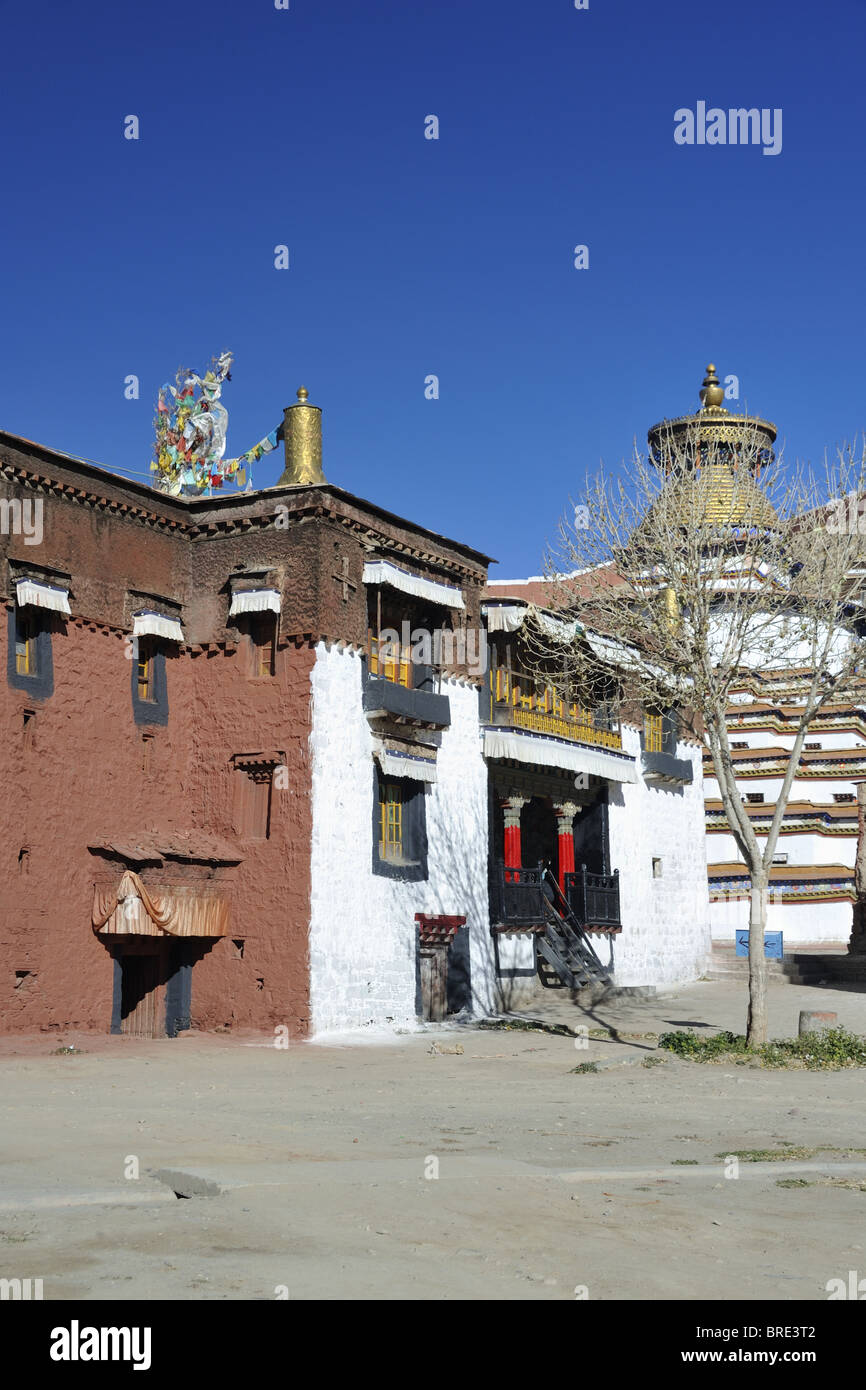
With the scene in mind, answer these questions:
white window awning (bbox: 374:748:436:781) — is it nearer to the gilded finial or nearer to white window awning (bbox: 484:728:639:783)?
white window awning (bbox: 484:728:639:783)

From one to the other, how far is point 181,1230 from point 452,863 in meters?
22.2

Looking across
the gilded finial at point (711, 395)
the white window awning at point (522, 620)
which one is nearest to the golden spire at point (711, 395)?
the gilded finial at point (711, 395)

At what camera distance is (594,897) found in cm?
3706

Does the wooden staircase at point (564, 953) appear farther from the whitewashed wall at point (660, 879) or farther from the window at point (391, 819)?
the window at point (391, 819)

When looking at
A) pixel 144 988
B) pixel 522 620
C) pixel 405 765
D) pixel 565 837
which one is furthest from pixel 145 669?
pixel 565 837

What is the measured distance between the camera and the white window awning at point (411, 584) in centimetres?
2892

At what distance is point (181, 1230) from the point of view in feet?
30.4

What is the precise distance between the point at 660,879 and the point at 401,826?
13.3m

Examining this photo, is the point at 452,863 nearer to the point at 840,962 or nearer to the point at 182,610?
the point at 182,610

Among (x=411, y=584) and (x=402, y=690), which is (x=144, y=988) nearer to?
(x=402, y=690)

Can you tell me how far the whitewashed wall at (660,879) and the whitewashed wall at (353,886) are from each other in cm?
925

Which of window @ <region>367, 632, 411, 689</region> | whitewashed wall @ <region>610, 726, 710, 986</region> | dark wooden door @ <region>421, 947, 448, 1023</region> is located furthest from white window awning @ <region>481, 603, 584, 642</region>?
dark wooden door @ <region>421, 947, 448, 1023</region>
